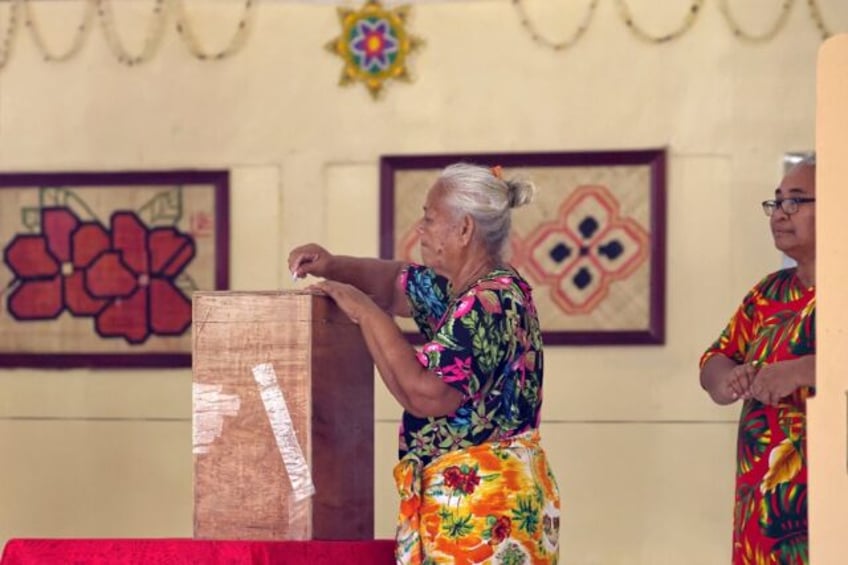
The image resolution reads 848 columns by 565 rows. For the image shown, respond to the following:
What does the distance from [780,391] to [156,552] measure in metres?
1.44

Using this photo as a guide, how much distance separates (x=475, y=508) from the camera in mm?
3041

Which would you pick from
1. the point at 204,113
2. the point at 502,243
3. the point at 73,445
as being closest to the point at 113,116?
the point at 204,113

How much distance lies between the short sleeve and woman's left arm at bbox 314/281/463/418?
18.1 inches

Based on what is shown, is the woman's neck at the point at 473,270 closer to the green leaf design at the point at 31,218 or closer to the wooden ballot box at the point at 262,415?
the wooden ballot box at the point at 262,415

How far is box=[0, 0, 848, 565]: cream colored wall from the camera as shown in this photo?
221 inches

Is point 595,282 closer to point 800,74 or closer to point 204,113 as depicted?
point 800,74

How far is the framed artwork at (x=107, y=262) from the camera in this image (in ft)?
19.3

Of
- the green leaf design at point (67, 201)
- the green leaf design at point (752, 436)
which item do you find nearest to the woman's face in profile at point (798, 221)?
the green leaf design at point (752, 436)

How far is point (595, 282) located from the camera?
5.68m

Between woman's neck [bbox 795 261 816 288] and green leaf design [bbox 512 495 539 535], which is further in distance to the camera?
woman's neck [bbox 795 261 816 288]

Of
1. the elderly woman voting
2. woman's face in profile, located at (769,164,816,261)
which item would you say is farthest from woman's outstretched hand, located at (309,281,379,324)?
woman's face in profile, located at (769,164,816,261)

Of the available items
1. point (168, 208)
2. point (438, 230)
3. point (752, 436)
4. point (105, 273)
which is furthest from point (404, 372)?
point (105, 273)

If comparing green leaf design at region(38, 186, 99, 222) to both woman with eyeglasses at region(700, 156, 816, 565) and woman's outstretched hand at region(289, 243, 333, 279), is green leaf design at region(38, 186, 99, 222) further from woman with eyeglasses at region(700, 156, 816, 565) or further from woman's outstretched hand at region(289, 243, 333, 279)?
woman with eyeglasses at region(700, 156, 816, 565)

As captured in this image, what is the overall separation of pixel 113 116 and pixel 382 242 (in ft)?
4.03
